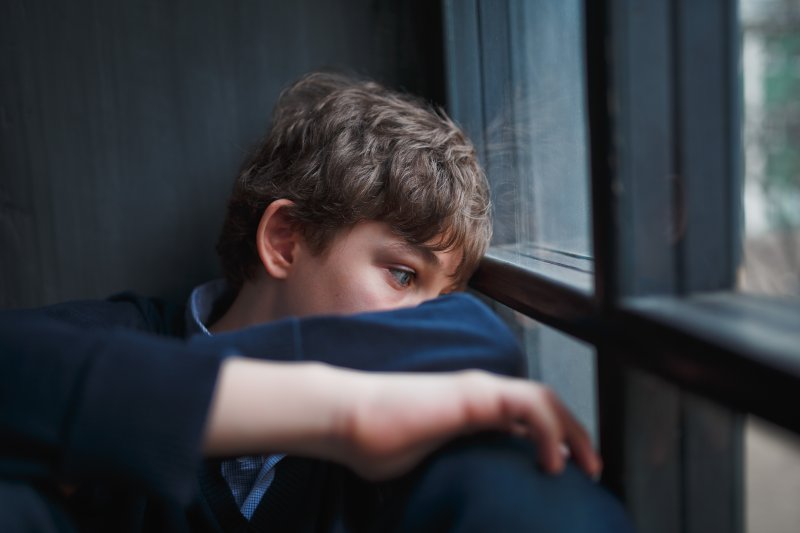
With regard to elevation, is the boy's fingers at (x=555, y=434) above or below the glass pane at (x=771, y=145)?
below

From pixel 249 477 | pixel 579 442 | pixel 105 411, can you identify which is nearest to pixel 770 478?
pixel 579 442

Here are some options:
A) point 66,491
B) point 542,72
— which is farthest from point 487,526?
point 542,72

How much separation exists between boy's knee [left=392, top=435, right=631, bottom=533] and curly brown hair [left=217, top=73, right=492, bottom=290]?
18.7 inches

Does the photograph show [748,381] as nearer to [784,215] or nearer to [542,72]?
[784,215]

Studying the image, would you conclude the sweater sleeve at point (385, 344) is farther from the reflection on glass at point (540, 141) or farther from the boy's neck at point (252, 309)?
the boy's neck at point (252, 309)

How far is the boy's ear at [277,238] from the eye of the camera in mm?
1028

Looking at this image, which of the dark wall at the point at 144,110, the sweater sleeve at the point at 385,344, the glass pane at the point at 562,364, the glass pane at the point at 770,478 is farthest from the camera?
the dark wall at the point at 144,110

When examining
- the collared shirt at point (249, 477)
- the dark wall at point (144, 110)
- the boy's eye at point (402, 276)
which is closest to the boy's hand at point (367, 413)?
the collared shirt at point (249, 477)

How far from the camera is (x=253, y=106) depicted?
4.24 feet

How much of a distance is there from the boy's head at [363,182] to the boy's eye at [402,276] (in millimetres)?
41

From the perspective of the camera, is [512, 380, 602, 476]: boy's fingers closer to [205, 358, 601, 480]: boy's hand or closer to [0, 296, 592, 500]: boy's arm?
[205, 358, 601, 480]: boy's hand

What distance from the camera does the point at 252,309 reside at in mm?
1079

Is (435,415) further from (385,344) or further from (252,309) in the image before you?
(252,309)

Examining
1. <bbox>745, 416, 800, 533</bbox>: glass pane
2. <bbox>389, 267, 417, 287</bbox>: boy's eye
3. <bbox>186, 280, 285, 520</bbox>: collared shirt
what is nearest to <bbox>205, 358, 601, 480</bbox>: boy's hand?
<bbox>745, 416, 800, 533</bbox>: glass pane
